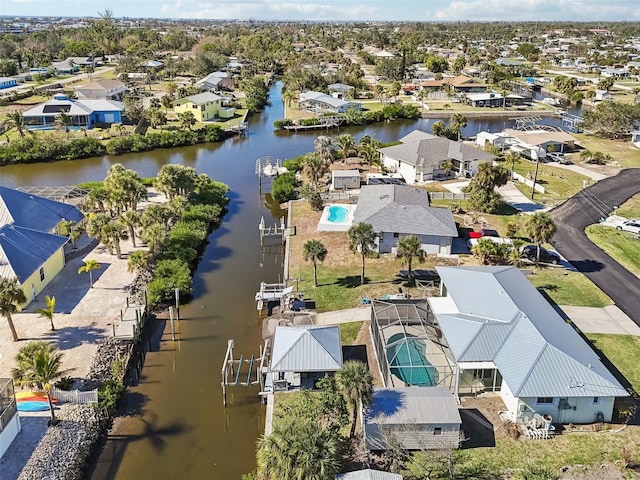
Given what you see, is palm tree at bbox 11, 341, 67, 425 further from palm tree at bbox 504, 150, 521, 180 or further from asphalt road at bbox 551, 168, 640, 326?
palm tree at bbox 504, 150, 521, 180

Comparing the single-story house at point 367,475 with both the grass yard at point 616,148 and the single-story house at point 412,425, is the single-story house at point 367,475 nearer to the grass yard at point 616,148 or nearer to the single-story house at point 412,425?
the single-story house at point 412,425

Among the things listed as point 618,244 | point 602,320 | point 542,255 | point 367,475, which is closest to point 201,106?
point 542,255

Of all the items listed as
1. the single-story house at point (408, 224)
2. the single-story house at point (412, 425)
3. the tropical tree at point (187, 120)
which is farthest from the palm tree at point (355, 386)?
the tropical tree at point (187, 120)

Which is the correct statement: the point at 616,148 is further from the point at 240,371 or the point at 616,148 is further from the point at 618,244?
the point at 240,371

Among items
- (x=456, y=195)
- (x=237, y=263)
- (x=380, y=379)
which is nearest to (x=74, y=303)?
(x=237, y=263)

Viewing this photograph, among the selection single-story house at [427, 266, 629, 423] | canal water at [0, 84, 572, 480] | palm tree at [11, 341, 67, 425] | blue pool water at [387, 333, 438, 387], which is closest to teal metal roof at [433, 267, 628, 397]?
single-story house at [427, 266, 629, 423]
